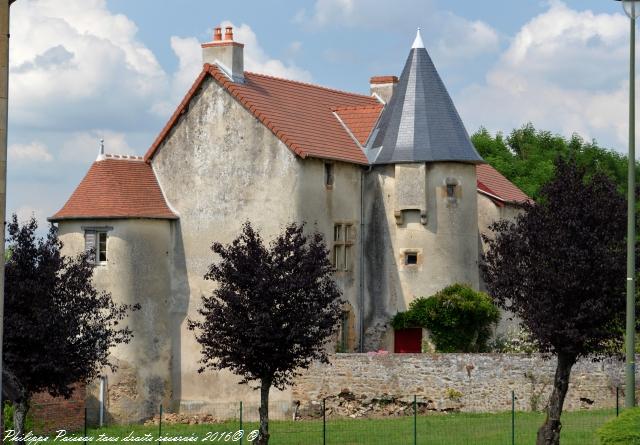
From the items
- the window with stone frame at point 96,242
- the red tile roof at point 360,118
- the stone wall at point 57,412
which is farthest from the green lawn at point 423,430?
the red tile roof at point 360,118

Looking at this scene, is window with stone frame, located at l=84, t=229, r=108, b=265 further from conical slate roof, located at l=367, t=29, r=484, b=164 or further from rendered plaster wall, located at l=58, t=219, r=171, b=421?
conical slate roof, located at l=367, t=29, r=484, b=164

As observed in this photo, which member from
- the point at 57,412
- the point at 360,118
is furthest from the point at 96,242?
the point at 360,118

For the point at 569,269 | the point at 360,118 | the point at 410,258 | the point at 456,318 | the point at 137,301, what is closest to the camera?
the point at 569,269

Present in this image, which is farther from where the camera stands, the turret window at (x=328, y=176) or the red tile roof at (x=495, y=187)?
the red tile roof at (x=495, y=187)

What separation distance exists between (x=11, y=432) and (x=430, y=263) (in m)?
17.7

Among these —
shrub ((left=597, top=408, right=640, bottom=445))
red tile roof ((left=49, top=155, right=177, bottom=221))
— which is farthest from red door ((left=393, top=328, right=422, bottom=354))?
shrub ((left=597, top=408, right=640, bottom=445))

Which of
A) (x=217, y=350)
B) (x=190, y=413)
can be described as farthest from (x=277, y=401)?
(x=217, y=350)

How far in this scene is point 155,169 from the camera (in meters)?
50.6

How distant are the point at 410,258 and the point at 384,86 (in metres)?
8.89

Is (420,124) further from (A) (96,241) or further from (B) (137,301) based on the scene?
(A) (96,241)

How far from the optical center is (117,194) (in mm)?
48875

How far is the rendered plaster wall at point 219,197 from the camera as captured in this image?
47781mm

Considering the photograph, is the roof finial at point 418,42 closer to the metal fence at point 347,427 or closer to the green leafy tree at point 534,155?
the metal fence at point 347,427

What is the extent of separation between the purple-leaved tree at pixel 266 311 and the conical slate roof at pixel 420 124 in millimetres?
14251
